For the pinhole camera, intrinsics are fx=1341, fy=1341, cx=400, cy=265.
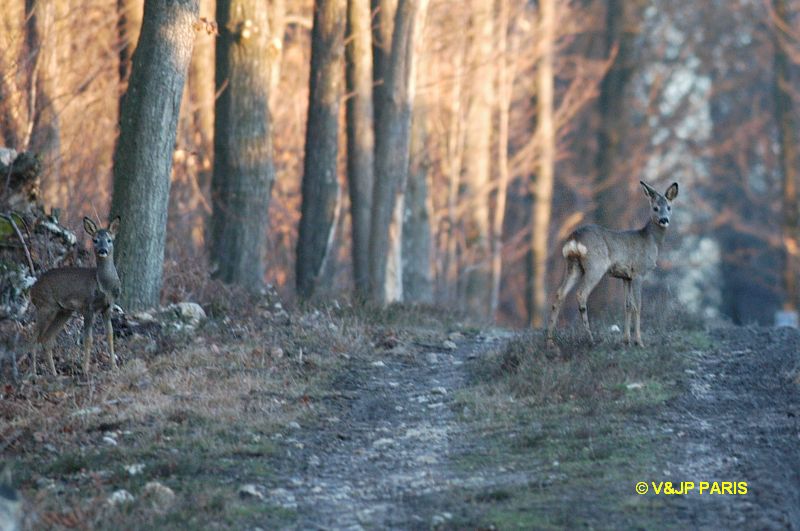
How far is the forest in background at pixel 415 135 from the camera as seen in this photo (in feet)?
59.3

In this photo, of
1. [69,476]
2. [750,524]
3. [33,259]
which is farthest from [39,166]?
[750,524]

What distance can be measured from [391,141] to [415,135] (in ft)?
15.3

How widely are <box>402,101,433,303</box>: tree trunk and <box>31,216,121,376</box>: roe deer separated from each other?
12594 mm

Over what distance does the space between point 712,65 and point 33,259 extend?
32.9m

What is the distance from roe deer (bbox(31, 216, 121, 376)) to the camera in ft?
38.8

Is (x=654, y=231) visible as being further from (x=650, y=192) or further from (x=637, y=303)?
(x=637, y=303)

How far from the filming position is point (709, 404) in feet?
35.1

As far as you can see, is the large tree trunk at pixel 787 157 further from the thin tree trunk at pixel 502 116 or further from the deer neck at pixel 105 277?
the deer neck at pixel 105 277

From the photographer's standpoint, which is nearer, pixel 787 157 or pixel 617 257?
pixel 617 257

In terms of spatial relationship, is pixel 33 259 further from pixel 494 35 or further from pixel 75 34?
pixel 494 35

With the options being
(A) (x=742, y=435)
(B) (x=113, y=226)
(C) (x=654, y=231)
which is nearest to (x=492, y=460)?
(A) (x=742, y=435)

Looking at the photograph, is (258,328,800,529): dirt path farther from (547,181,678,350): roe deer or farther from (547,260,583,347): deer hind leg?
(547,260,583,347): deer hind leg

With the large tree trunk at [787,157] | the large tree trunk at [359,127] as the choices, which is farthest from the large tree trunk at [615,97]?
the large tree trunk at [359,127]

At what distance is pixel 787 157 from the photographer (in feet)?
118
